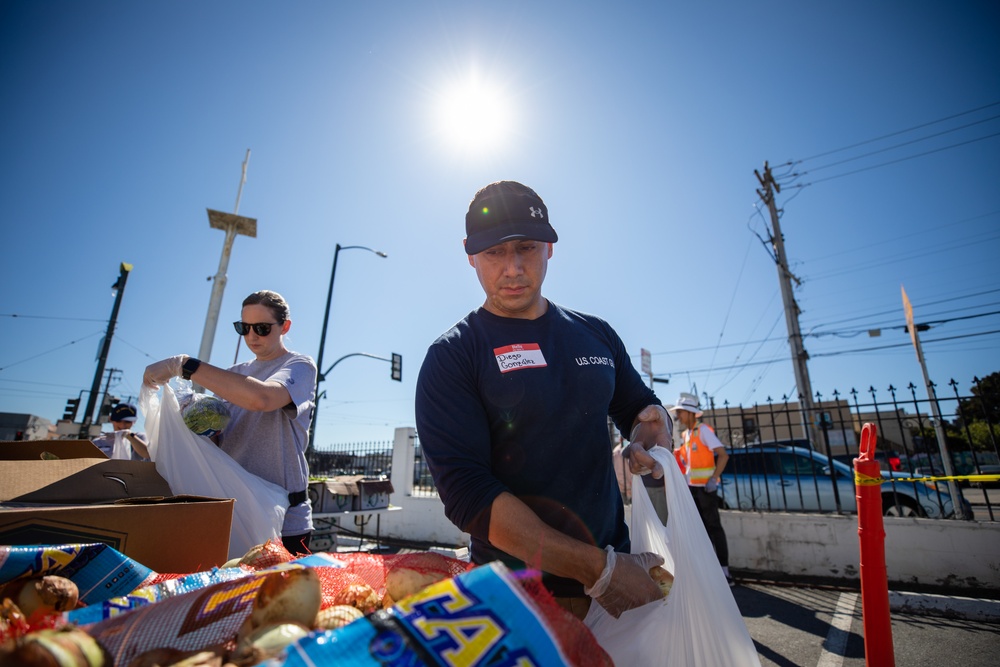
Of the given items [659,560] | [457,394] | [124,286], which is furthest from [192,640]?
[124,286]

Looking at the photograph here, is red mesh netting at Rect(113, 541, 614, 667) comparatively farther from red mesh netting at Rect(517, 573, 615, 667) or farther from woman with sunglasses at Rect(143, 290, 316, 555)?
woman with sunglasses at Rect(143, 290, 316, 555)

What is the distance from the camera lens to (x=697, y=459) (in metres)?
6.44

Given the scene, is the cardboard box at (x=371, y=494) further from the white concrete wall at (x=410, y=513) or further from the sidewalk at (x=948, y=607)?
the sidewalk at (x=948, y=607)

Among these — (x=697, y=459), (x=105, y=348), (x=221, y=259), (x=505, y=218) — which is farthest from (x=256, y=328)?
(x=105, y=348)

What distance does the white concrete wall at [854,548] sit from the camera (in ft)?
18.3

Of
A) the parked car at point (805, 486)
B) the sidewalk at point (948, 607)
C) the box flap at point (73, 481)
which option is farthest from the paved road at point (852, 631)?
the box flap at point (73, 481)

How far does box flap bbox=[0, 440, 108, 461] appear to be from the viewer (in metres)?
1.93

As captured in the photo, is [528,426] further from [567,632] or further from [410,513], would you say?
[410,513]

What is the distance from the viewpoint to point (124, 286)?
63.6 feet

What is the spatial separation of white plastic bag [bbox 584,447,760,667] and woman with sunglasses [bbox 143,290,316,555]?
1518 millimetres

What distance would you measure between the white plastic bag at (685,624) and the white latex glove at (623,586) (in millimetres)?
48

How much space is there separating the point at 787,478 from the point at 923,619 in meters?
3.84

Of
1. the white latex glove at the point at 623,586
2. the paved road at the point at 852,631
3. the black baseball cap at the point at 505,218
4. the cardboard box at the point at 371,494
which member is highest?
the black baseball cap at the point at 505,218

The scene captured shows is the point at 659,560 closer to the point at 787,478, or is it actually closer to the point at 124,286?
the point at 787,478
